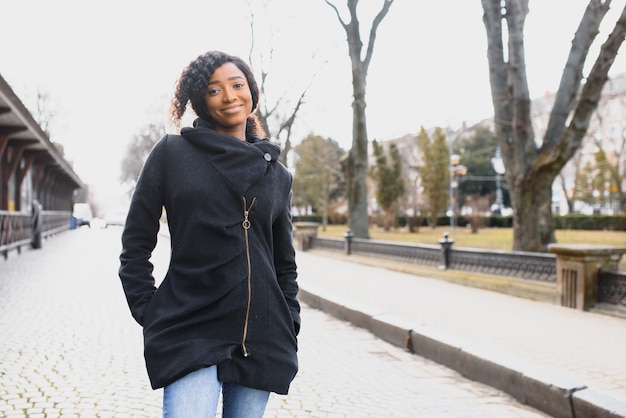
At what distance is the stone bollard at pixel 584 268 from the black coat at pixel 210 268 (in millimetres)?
7305

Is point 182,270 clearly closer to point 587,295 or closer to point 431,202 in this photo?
point 587,295

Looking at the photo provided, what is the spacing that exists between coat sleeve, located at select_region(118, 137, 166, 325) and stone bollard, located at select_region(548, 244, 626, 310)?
7497 millimetres

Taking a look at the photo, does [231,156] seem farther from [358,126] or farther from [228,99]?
[358,126]

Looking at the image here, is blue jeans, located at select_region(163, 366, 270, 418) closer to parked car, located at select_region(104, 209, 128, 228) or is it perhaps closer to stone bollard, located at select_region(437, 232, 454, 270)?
stone bollard, located at select_region(437, 232, 454, 270)

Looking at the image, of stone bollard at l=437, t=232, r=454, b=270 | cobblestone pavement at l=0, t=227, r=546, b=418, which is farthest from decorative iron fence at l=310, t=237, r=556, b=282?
cobblestone pavement at l=0, t=227, r=546, b=418

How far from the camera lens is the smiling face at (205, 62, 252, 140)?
211 centimetres

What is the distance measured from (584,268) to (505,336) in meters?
2.29

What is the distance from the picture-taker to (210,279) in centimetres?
190

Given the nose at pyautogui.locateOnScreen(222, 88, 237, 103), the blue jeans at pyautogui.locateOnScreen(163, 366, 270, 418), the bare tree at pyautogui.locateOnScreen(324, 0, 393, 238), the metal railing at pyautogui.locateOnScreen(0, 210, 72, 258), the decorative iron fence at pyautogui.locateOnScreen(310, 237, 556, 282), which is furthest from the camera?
the bare tree at pyautogui.locateOnScreen(324, 0, 393, 238)

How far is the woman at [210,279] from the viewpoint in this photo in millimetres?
1854

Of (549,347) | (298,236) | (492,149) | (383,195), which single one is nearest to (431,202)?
(383,195)

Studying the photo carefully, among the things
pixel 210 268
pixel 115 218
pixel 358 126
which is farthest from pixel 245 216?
pixel 115 218

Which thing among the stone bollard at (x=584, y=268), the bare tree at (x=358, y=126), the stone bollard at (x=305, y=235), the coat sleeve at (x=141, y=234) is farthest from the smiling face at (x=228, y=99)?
the stone bollard at (x=305, y=235)

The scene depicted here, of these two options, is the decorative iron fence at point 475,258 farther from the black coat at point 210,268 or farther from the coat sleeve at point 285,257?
the black coat at point 210,268
